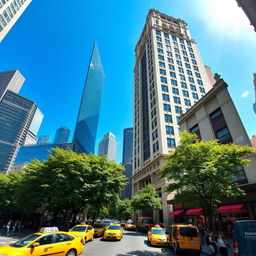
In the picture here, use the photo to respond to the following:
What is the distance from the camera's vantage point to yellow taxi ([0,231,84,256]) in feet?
20.4

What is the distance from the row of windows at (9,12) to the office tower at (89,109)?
84.8m

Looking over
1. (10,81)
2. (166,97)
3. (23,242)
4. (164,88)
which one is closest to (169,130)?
(166,97)

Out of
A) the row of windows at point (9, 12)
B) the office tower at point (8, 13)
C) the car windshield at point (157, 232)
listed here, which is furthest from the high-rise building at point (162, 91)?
the row of windows at point (9, 12)

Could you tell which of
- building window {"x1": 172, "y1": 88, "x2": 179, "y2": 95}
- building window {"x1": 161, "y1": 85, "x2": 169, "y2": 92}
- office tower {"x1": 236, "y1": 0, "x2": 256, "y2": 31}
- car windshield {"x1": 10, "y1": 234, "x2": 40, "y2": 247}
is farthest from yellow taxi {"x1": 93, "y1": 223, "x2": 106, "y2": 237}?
building window {"x1": 172, "y1": 88, "x2": 179, "y2": 95}

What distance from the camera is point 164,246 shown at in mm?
13477

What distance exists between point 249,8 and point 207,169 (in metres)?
12.5

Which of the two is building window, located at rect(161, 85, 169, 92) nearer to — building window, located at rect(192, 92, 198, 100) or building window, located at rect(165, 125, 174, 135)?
building window, located at rect(192, 92, 198, 100)

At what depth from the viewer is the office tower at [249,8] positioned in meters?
11.1

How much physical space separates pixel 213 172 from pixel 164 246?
824 cm

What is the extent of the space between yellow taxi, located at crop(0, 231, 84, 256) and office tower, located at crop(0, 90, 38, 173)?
162602 mm

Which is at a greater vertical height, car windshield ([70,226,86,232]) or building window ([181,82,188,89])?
building window ([181,82,188,89])

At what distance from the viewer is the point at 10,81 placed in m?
178

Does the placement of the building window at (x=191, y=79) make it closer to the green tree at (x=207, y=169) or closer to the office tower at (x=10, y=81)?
the green tree at (x=207, y=169)

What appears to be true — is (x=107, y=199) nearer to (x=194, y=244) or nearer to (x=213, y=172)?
(x=194, y=244)
